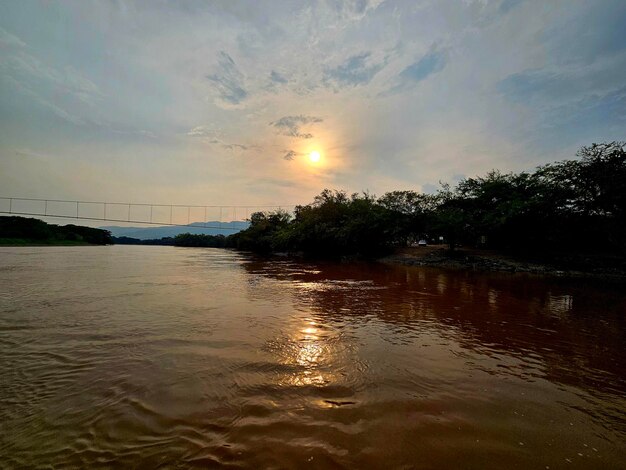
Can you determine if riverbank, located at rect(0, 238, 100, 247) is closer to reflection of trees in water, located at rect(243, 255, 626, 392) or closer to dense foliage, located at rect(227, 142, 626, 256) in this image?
dense foliage, located at rect(227, 142, 626, 256)

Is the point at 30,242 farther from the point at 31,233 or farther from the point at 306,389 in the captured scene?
the point at 306,389

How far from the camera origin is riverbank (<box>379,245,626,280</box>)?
22.1 m

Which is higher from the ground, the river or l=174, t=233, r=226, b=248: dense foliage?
l=174, t=233, r=226, b=248: dense foliage

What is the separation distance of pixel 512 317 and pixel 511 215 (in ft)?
70.5

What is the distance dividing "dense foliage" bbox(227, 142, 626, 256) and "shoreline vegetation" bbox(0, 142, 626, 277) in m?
0.07

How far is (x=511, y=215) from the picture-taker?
26.4 meters

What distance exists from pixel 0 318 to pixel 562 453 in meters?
11.2

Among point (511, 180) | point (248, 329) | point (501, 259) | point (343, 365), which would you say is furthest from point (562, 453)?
point (511, 180)

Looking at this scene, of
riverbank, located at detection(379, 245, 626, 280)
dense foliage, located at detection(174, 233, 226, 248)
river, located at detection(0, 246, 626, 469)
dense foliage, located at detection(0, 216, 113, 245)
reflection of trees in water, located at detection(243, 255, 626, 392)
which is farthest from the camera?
dense foliage, located at detection(174, 233, 226, 248)

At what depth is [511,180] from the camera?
1197 inches

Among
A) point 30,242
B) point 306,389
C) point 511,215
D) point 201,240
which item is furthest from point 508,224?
point 201,240

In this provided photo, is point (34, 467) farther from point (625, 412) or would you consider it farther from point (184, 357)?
point (625, 412)

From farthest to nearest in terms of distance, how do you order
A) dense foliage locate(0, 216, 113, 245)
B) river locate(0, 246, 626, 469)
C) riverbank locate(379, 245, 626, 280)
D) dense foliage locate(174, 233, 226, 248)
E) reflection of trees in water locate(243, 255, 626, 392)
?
dense foliage locate(174, 233, 226, 248), dense foliage locate(0, 216, 113, 245), riverbank locate(379, 245, 626, 280), reflection of trees in water locate(243, 255, 626, 392), river locate(0, 246, 626, 469)

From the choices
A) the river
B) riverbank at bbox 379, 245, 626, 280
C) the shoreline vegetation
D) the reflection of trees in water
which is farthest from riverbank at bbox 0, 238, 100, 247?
the reflection of trees in water
